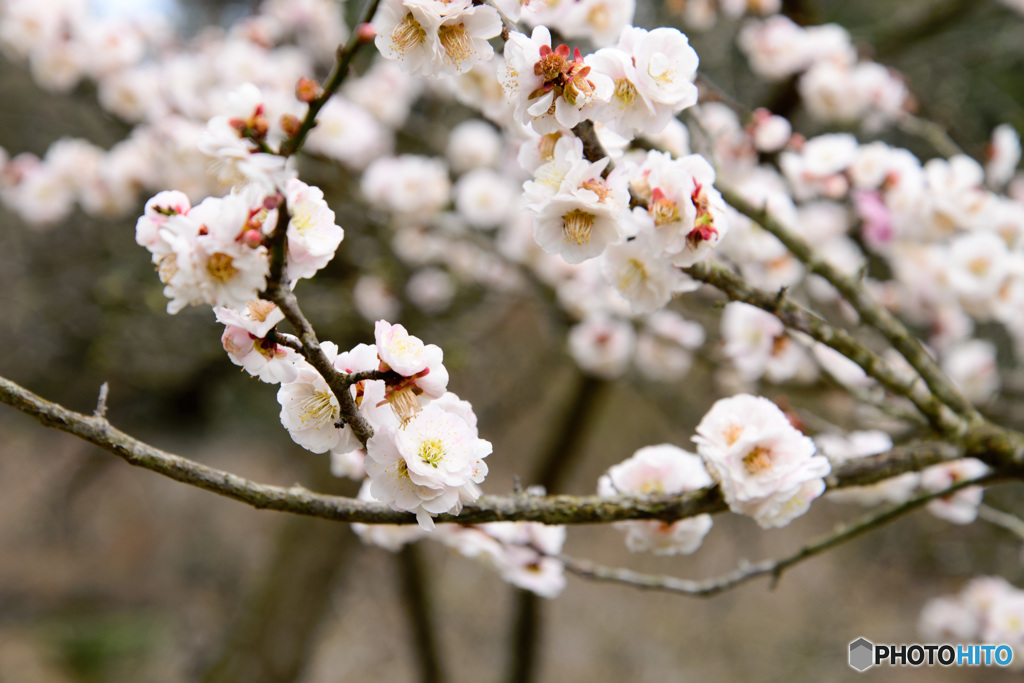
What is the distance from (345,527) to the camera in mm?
2887

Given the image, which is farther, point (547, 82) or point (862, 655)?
point (862, 655)

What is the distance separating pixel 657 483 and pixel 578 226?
0.51 metres

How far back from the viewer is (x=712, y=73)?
143 inches

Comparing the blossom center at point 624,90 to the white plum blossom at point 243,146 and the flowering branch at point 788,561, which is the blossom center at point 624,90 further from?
the flowering branch at point 788,561

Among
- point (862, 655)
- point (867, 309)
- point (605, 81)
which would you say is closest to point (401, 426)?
point (605, 81)

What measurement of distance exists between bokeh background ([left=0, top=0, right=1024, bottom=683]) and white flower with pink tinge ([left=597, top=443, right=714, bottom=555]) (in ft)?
4.60

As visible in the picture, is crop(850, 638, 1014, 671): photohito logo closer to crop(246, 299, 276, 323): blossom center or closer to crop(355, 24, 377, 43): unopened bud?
crop(246, 299, 276, 323): blossom center

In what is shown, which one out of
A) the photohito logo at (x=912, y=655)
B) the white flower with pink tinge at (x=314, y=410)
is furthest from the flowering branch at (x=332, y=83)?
the photohito logo at (x=912, y=655)

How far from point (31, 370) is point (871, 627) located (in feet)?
22.5

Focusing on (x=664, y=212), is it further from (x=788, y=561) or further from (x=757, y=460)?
(x=788, y=561)

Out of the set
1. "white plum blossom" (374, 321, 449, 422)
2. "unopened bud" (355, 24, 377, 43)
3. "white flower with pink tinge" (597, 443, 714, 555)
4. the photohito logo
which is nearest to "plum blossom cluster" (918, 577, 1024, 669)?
the photohito logo

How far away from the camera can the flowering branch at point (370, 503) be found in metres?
0.76

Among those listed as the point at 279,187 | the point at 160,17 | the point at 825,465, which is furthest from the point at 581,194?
the point at 160,17

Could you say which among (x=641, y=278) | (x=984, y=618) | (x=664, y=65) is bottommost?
(x=984, y=618)
